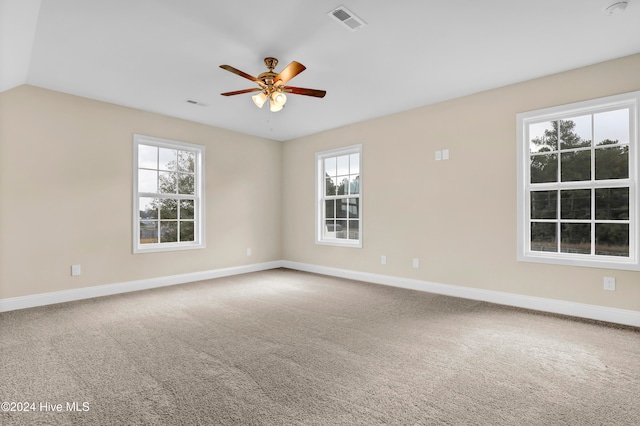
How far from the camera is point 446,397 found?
1.95 meters

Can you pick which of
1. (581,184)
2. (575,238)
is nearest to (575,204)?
(581,184)

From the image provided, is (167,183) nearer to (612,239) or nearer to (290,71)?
(290,71)

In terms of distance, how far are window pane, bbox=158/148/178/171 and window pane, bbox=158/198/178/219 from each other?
1.70ft

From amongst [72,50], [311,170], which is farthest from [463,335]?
[72,50]

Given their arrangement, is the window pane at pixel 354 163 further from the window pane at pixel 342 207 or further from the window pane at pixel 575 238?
the window pane at pixel 575 238

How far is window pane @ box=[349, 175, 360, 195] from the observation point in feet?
18.3

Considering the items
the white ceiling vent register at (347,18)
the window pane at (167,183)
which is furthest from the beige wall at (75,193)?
the white ceiling vent register at (347,18)

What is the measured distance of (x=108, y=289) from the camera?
4395mm

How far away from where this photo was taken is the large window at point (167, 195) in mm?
4816

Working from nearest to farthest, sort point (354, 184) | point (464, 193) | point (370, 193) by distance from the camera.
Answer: point (464, 193) < point (370, 193) < point (354, 184)

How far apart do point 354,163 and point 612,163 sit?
11.1ft

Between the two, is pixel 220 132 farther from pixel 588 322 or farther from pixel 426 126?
pixel 588 322

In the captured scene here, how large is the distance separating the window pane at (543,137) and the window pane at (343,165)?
9.14ft

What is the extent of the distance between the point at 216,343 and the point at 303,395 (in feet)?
3.67
